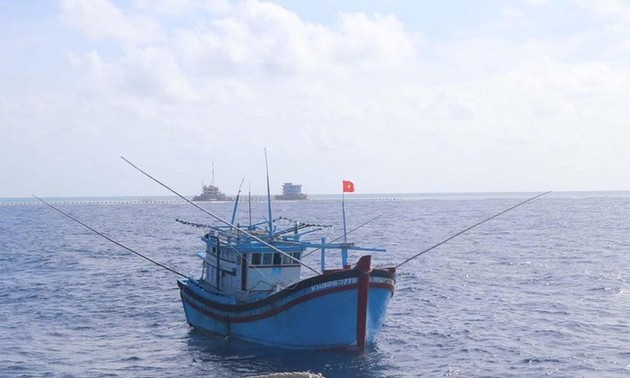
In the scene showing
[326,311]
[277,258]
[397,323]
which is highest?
[277,258]

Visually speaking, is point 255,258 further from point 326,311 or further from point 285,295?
point 326,311

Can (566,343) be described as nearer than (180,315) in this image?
Yes

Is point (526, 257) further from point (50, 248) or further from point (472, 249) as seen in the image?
point (50, 248)

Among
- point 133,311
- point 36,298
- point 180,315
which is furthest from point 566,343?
point 36,298

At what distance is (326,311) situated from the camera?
28.8 metres

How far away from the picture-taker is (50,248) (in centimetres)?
8012

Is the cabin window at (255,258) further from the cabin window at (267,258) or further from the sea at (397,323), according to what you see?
the sea at (397,323)

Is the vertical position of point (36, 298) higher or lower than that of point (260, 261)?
lower

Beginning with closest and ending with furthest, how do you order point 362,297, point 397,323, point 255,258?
point 362,297, point 255,258, point 397,323

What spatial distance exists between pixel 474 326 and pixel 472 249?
37673 mm

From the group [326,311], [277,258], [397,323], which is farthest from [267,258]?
[397,323]

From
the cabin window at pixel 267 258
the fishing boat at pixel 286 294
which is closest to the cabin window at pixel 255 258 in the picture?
the fishing boat at pixel 286 294

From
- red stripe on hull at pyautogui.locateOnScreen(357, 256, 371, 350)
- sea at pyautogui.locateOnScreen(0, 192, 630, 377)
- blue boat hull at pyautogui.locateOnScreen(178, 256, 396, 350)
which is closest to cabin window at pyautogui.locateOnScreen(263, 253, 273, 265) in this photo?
blue boat hull at pyautogui.locateOnScreen(178, 256, 396, 350)

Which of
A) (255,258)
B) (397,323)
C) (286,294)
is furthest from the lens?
(397,323)
